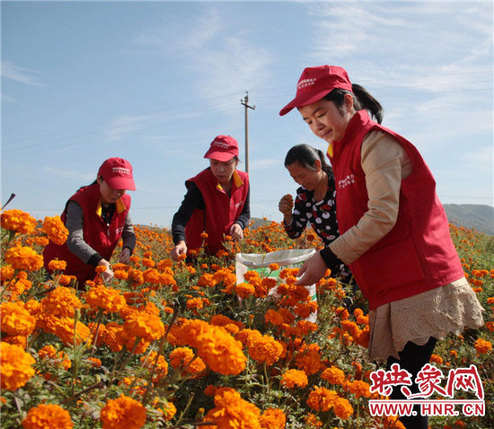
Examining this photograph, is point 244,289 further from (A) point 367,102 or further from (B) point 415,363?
(A) point 367,102

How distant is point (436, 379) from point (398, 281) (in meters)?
0.47

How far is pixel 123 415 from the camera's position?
0.96 metres

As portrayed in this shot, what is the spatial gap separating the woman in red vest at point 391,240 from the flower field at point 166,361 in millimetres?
295

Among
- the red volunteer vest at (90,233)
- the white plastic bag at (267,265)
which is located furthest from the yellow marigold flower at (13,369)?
the red volunteer vest at (90,233)

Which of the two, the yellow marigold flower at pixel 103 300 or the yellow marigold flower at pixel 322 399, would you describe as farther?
the yellow marigold flower at pixel 322 399

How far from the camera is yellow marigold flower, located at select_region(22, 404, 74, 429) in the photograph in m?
0.90

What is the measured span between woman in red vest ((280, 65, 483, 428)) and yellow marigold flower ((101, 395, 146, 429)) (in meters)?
1.05

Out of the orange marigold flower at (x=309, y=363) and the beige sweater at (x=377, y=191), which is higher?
the beige sweater at (x=377, y=191)

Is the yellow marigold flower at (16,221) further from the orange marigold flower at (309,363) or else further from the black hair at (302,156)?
the black hair at (302,156)

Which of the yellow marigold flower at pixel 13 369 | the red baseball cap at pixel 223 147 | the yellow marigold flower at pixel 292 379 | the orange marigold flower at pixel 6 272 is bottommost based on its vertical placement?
the yellow marigold flower at pixel 292 379

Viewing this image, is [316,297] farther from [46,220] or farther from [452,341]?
[46,220]

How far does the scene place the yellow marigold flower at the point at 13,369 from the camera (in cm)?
92

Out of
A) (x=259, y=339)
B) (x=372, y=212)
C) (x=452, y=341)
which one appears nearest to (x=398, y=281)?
(x=372, y=212)

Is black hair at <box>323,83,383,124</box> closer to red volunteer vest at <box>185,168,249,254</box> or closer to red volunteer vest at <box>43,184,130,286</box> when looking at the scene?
red volunteer vest at <box>185,168,249,254</box>
